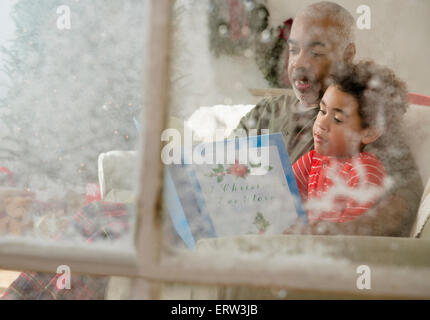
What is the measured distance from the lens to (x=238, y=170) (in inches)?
16.6

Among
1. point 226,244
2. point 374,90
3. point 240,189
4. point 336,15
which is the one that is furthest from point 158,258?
point 336,15

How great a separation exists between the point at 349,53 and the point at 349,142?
17 cm

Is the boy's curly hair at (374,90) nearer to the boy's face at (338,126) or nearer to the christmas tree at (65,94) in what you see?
the boy's face at (338,126)

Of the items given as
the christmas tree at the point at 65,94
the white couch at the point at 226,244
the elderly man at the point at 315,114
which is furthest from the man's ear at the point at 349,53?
the christmas tree at the point at 65,94

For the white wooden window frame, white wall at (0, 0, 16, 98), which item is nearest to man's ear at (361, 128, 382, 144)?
the white wooden window frame

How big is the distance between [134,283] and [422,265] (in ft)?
0.70

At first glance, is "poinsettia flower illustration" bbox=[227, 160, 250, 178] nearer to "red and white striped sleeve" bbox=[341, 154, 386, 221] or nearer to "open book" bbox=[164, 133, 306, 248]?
"open book" bbox=[164, 133, 306, 248]

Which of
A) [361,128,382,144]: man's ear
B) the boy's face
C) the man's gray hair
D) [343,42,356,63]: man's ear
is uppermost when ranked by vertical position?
the man's gray hair

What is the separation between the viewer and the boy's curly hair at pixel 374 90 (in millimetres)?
494

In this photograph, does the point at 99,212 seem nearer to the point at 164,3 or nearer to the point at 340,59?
the point at 164,3

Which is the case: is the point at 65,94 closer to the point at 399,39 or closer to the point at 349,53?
the point at 349,53

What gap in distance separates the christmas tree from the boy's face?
322mm

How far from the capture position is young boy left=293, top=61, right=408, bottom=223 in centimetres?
47

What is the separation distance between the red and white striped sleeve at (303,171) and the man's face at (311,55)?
11 cm
